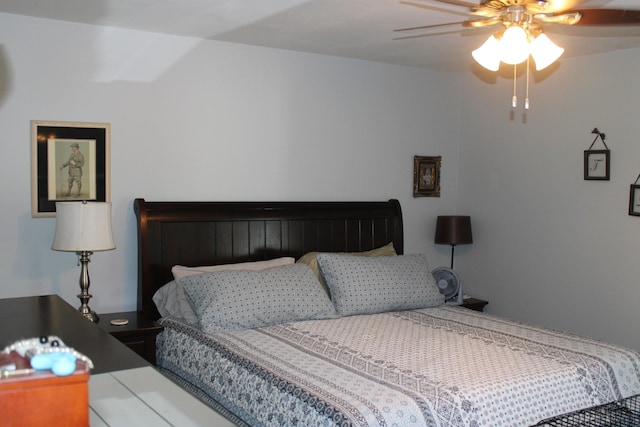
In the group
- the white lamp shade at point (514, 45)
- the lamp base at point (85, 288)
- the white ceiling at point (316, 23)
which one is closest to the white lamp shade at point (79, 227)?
the lamp base at point (85, 288)

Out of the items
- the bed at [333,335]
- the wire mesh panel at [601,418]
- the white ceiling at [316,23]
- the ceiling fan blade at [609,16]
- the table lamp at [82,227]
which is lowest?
the wire mesh panel at [601,418]

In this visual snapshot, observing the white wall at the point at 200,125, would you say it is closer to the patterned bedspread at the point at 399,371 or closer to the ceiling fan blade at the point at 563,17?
the patterned bedspread at the point at 399,371

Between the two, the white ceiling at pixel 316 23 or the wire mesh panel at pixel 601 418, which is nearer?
the wire mesh panel at pixel 601 418

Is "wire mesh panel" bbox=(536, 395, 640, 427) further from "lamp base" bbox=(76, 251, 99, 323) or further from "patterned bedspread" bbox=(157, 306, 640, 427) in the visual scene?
"lamp base" bbox=(76, 251, 99, 323)

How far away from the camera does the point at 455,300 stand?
456 cm

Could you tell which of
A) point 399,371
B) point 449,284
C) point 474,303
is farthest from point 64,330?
point 474,303

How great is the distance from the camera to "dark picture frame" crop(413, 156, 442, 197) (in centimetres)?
492

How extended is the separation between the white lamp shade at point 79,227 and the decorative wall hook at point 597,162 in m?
2.94

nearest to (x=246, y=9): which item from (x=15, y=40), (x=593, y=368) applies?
(x=15, y=40)

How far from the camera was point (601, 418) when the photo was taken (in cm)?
263

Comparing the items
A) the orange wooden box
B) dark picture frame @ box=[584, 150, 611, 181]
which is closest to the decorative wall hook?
dark picture frame @ box=[584, 150, 611, 181]

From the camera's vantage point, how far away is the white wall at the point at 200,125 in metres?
3.55

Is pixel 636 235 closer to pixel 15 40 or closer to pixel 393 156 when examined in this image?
pixel 393 156

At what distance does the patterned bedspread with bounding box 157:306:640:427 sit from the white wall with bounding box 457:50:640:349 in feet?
3.05
